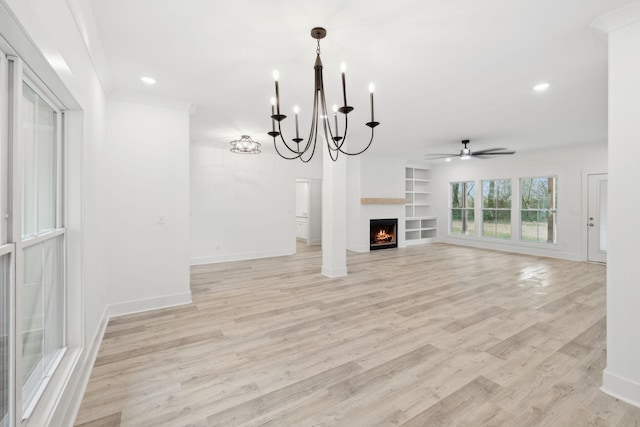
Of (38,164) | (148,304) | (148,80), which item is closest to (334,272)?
(148,304)

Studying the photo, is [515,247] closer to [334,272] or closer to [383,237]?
[383,237]

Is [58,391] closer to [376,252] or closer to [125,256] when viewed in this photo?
[125,256]

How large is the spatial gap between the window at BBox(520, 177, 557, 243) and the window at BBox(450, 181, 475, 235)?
4.18ft

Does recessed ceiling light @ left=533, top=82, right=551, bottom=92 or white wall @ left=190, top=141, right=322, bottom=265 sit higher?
Answer: recessed ceiling light @ left=533, top=82, right=551, bottom=92

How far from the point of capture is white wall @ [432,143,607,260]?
6.15 meters

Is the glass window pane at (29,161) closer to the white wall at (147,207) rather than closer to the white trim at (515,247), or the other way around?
the white wall at (147,207)

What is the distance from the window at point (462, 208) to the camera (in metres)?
8.30

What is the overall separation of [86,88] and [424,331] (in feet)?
11.7

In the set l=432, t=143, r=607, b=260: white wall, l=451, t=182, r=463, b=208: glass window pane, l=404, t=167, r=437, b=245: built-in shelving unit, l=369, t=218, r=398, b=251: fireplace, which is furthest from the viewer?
l=404, t=167, r=437, b=245: built-in shelving unit

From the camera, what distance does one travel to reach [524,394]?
1.88 m

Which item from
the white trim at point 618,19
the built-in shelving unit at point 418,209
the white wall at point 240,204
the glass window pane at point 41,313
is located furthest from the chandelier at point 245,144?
the built-in shelving unit at point 418,209

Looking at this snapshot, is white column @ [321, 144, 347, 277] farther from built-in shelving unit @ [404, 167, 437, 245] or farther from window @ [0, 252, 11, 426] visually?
built-in shelving unit @ [404, 167, 437, 245]

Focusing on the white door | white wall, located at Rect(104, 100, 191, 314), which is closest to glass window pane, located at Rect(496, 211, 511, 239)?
the white door

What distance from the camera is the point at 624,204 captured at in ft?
6.00
